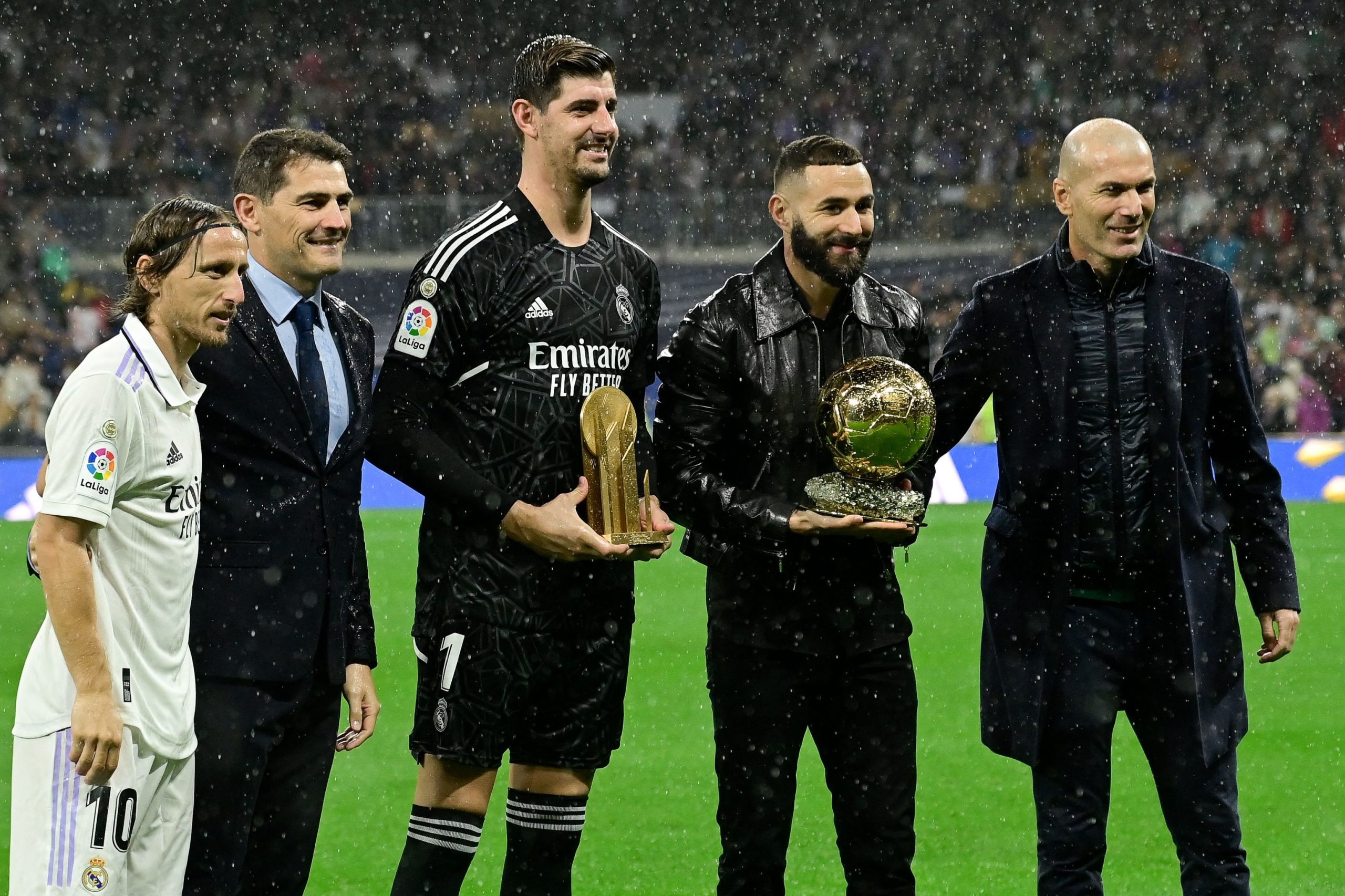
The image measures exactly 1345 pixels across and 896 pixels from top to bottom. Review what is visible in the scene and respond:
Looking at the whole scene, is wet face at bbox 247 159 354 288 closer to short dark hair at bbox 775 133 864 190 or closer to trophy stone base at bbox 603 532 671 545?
trophy stone base at bbox 603 532 671 545

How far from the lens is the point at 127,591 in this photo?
272 centimetres

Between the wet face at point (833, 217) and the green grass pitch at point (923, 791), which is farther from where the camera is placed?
the green grass pitch at point (923, 791)

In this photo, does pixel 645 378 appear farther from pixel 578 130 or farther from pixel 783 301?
pixel 578 130

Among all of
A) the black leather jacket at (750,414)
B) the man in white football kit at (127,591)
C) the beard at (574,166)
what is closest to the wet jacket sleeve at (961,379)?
the black leather jacket at (750,414)

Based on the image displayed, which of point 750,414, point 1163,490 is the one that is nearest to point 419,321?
point 750,414

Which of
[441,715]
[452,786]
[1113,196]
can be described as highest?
[1113,196]

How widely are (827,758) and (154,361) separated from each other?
1668 millimetres

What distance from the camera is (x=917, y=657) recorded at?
812 cm

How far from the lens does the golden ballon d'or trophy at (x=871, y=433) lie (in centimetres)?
334

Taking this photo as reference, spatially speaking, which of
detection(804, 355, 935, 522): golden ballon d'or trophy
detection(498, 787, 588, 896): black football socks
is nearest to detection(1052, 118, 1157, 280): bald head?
detection(804, 355, 935, 522): golden ballon d'or trophy

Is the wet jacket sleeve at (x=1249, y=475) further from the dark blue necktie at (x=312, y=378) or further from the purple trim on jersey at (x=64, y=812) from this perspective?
the purple trim on jersey at (x=64, y=812)

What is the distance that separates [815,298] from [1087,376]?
640mm

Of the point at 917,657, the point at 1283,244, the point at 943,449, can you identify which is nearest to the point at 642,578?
the point at 917,657

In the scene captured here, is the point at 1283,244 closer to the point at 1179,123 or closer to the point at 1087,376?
the point at 1179,123
